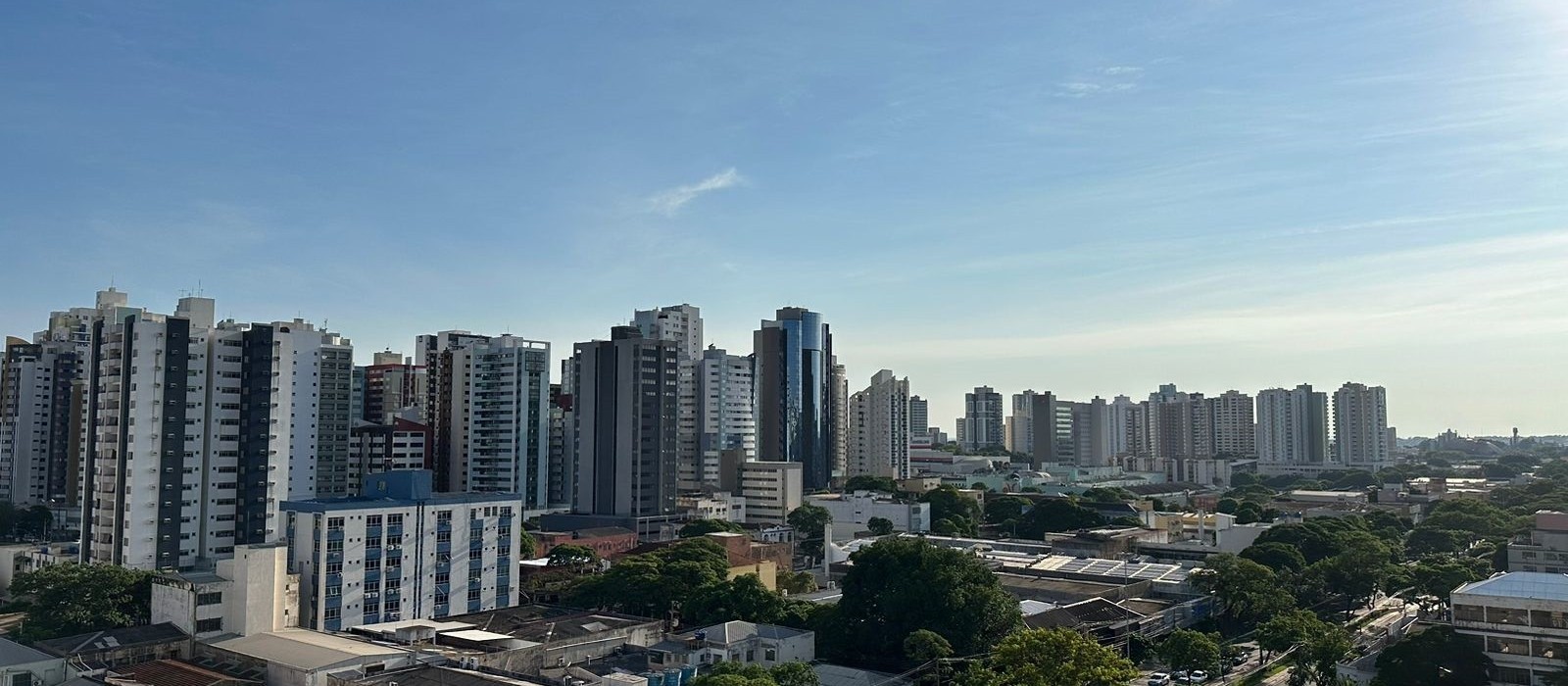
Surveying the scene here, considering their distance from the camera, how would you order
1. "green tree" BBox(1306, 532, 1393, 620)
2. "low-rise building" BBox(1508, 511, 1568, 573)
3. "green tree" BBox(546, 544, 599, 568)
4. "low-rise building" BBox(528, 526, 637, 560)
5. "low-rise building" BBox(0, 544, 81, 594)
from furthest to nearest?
"low-rise building" BBox(528, 526, 637, 560) → "low-rise building" BBox(0, 544, 81, 594) → "green tree" BBox(546, 544, 599, 568) → "low-rise building" BBox(1508, 511, 1568, 573) → "green tree" BBox(1306, 532, 1393, 620)

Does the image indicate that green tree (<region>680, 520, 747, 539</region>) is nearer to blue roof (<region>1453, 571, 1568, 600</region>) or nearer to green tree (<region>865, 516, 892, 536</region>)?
green tree (<region>865, 516, 892, 536</region>)

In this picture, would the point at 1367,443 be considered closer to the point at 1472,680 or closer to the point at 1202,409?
the point at 1202,409

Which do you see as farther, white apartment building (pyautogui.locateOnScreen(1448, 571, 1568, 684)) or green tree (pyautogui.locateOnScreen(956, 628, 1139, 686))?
white apartment building (pyautogui.locateOnScreen(1448, 571, 1568, 684))

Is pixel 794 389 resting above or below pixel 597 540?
above

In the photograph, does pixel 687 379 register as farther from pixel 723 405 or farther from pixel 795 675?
pixel 795 675

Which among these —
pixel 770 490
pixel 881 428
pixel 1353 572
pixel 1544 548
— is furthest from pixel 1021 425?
pixel 1353 572

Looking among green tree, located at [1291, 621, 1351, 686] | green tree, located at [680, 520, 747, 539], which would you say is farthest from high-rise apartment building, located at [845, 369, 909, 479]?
A: green tree, located at [1291, 621, 1351, 686]
